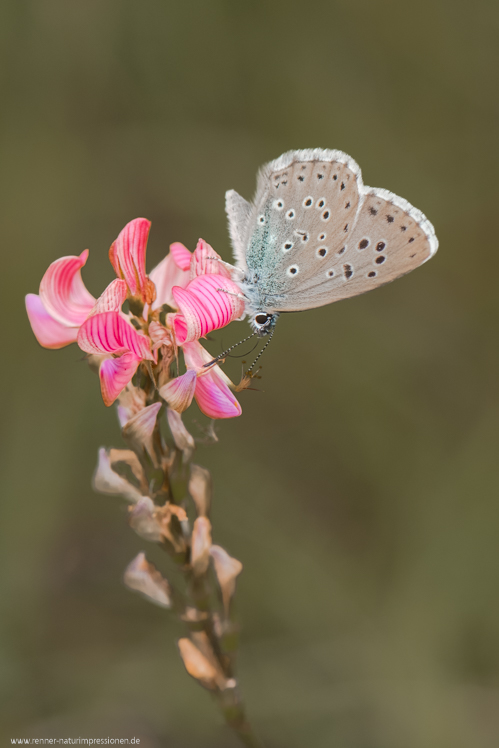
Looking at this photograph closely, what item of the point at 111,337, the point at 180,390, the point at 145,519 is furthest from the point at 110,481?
the point at 111,337

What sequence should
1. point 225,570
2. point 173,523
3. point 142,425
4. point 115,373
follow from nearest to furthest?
point 115,373, point 142,425, point 173,523, point 225,570

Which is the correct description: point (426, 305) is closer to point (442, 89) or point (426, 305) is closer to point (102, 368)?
point (442, 89)

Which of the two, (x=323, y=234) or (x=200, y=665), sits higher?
(x=323, y=234)

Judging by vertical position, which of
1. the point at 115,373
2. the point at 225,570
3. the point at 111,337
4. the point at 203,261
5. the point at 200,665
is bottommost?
the point at 200,665

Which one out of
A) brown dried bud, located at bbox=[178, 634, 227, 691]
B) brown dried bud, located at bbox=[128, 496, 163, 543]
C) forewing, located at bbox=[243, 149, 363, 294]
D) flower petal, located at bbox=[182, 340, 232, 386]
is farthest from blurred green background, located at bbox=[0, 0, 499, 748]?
flower petal, located at bbox=[182, 340, 232, 386]

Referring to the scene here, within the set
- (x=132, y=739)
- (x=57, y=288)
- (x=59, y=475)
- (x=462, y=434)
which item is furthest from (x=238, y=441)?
(x=57, y=288)

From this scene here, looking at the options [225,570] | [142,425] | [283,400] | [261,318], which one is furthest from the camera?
[283,400]

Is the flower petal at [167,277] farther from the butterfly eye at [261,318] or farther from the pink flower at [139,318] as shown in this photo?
the butterfly eye at [261,318]

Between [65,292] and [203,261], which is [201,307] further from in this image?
[65,292]

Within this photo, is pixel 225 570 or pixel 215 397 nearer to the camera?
pixel 215 397
